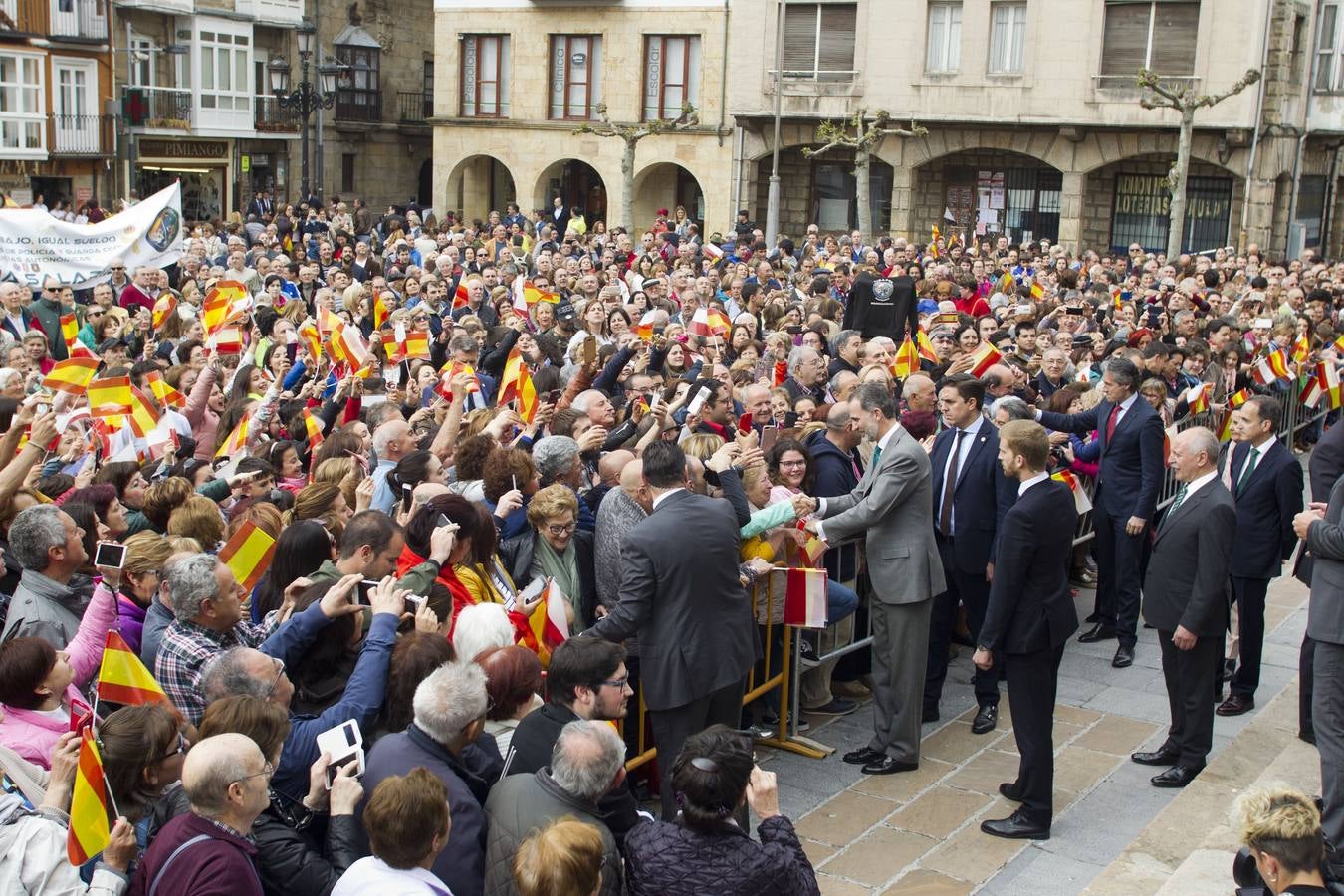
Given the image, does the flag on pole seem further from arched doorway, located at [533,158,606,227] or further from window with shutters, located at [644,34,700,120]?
arched doorway, located at [533,158,606,227]

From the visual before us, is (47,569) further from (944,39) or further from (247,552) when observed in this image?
(944,39)

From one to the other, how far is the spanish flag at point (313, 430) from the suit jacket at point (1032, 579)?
4404mm

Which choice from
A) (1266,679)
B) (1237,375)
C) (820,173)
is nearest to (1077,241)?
(820,173)

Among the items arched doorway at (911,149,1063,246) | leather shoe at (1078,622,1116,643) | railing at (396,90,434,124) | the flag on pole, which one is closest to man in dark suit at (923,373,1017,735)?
the flag on pole

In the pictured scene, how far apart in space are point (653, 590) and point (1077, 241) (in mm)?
28285

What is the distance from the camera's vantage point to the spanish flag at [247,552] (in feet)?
19.5

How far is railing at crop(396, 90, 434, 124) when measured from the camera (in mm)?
42188

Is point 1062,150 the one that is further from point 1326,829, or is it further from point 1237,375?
point 1326,829

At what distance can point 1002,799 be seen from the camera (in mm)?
7156

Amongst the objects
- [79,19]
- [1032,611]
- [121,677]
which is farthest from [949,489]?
[79,19]

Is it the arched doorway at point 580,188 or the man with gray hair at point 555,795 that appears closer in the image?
the man with gray hair at point 555,795

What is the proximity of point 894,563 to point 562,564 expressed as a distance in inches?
67.1

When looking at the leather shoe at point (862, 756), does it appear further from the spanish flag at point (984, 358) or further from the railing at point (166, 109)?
the railing at point (166, 109)

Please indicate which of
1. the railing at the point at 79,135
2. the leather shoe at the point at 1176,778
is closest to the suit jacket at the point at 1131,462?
the leather shoe at the point at 1176,778
